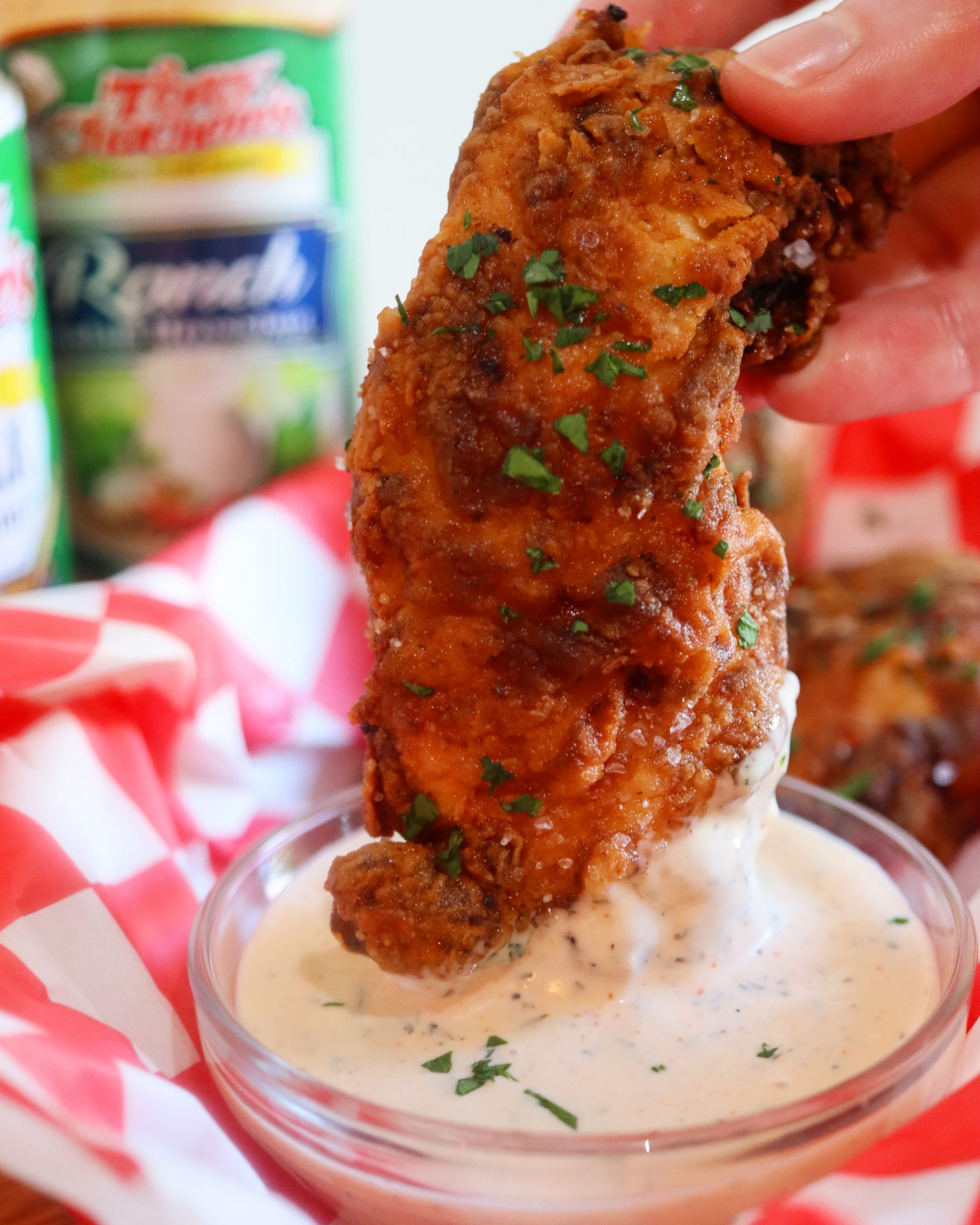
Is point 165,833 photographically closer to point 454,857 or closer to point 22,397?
point 454,857

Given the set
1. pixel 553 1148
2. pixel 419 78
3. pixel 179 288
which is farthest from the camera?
pixel 419 78

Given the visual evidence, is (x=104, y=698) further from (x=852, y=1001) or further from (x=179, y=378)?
(x=852, y=1001)

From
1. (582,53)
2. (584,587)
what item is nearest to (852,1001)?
(584,587)

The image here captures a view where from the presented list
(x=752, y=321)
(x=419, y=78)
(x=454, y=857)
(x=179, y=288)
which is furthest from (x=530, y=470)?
(x=419, y=78)

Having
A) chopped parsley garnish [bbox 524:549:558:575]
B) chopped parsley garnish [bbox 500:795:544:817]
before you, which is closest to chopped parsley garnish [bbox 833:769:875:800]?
chopped parsley garnish [bbox 500:795:544:817]

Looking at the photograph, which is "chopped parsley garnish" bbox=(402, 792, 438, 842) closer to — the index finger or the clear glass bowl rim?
the clear glass bowl rim

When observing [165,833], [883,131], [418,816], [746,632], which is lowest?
[165,833]
